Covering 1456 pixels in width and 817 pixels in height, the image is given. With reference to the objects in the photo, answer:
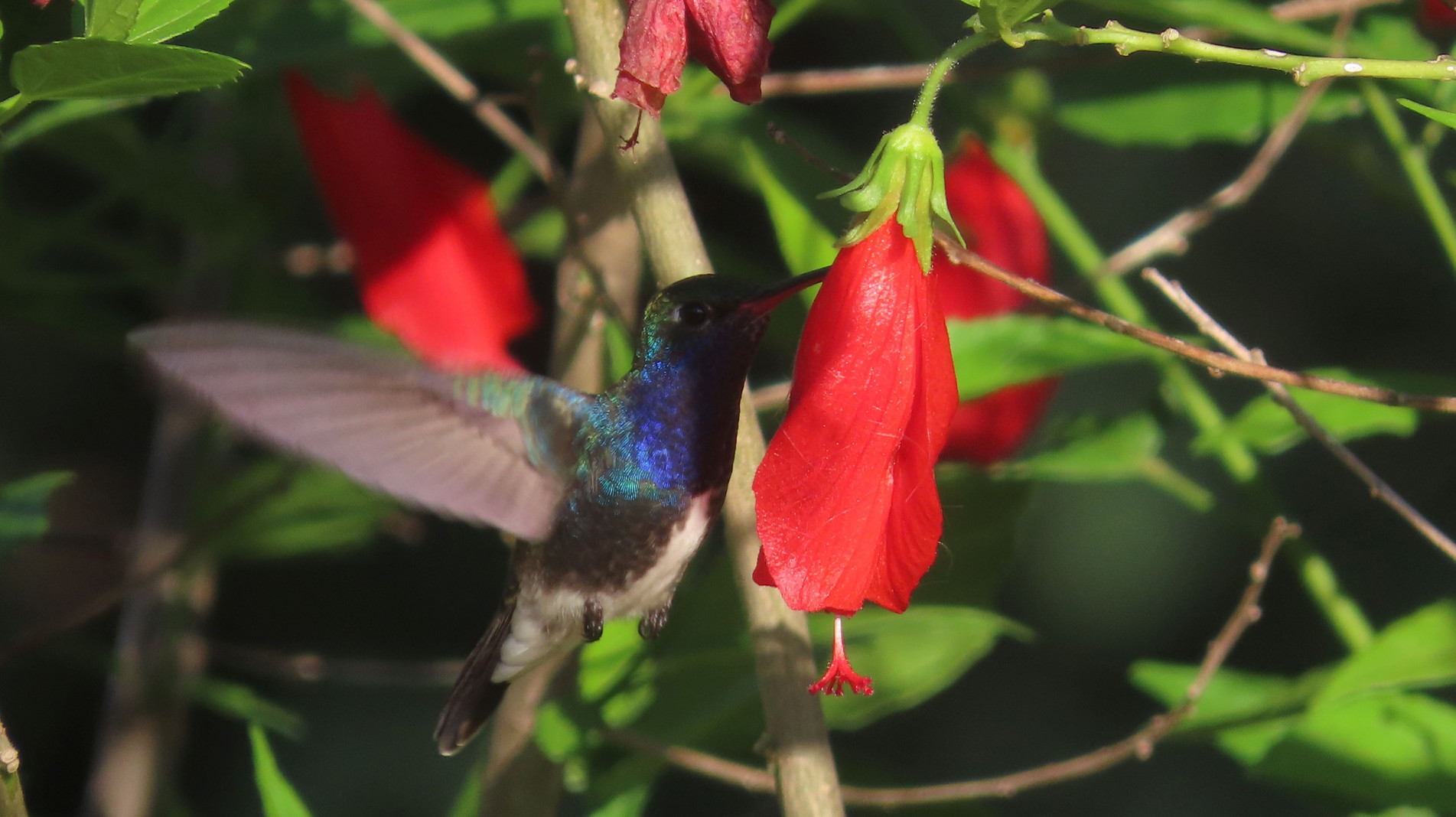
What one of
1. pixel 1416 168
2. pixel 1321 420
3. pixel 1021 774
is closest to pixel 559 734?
pixel 1021 774

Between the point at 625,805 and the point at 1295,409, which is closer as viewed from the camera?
the point at 1295,409

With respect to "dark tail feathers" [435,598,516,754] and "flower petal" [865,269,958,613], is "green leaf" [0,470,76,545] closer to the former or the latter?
"dark tail feathers" [435,598,516,754]

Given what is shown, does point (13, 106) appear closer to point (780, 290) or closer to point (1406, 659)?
point (780, 290)

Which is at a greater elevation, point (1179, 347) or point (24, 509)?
point (1179, 347)

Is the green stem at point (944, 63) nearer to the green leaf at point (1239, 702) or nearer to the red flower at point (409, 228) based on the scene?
the green leaf at point (1239, 702)

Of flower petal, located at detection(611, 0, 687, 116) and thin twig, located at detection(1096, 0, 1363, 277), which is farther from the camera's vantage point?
thin twig, located at detection(1096, 0, 1363, 277)

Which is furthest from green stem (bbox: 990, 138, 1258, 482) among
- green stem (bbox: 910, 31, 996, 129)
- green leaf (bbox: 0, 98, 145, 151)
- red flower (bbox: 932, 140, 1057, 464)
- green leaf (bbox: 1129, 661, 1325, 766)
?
green leaf (bbox: 0, 98, 145, 151)

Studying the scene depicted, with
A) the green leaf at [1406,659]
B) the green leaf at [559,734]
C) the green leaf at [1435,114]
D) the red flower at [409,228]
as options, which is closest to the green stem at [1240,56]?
the green leaf at [1435,114]
